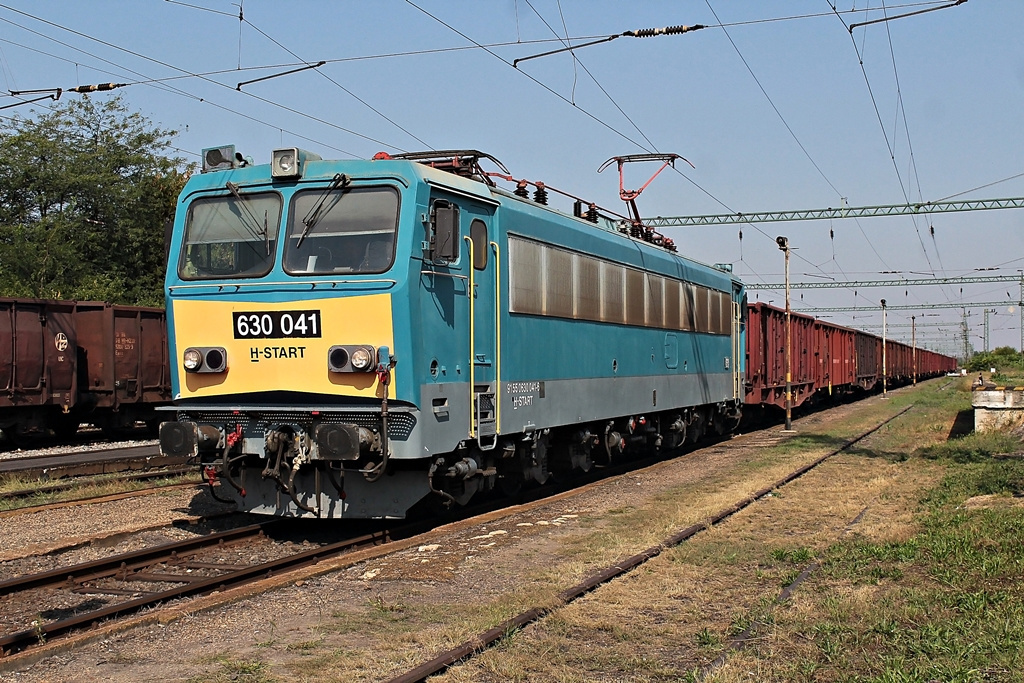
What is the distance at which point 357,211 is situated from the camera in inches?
379

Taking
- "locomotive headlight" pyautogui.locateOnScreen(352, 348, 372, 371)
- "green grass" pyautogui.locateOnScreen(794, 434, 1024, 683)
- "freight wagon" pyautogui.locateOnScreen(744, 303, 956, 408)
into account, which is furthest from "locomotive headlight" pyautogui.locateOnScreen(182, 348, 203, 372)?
"freight wagon" pyautogui.locateOnScreen(744, 303, 956, 408)

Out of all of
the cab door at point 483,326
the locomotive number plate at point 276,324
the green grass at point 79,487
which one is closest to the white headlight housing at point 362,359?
the locomotive number plate at point 276,324

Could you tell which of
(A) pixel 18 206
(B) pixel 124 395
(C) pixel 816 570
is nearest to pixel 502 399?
(C) pixel 816 570

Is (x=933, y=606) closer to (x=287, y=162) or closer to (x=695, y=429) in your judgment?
(x=287, y=162)

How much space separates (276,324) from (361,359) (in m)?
1.03

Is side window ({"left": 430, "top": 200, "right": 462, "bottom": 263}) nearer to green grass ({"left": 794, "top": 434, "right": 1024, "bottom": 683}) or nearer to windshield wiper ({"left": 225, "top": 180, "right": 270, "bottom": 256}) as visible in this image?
windshield wiper ({"left": 225, "top": 180, "right": 270, "bottom": 256})

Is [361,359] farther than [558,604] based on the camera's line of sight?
Yes

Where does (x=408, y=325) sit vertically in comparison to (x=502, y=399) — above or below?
above

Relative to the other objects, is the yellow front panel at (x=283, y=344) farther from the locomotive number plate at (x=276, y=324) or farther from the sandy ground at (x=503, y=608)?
the sandy ground at (x=503, y=608)

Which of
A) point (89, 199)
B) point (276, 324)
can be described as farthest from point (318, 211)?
point (89, 199)

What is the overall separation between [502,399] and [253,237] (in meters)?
3.17

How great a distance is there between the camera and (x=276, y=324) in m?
9.59

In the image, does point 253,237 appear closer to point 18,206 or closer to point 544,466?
point 544,466

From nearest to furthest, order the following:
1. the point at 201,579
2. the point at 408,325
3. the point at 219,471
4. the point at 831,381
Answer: the point at 201,579 → the point at 408,325 → the point at 219,471 → the point at 831,381
